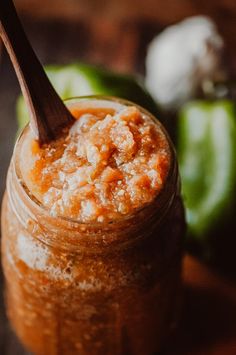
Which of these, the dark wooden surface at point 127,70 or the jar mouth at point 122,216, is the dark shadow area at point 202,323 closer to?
the dark wooden surface at point 127,70

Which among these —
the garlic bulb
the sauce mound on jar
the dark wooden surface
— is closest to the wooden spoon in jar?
the sauce mound on jar

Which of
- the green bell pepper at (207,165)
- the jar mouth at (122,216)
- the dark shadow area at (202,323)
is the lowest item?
the dark shadow area at (202,323)

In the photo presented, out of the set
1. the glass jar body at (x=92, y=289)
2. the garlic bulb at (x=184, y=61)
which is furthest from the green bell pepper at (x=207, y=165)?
the glass jar body at (x=92, y=289)

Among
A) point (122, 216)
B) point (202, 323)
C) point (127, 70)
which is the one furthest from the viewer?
point (127, 70)

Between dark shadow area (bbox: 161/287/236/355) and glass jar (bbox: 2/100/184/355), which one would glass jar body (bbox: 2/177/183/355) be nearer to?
glass jar (bbox: 2/100/184/355)

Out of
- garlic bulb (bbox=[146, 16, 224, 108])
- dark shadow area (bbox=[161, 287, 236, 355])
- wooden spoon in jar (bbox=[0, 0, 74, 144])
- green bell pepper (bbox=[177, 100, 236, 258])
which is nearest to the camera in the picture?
wooden spoon in jar (bbox=[0, 0, 74, 144])

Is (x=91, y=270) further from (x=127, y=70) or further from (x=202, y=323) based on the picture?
(x=127, y=70)

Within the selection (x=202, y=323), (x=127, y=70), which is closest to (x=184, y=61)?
(x=127, y=70)
